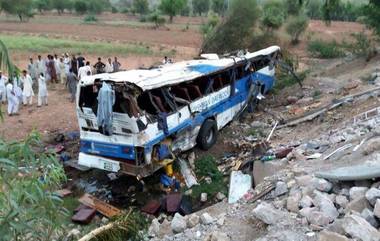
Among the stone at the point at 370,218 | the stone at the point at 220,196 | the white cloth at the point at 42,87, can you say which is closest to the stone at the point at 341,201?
the stone at the point at 370,218

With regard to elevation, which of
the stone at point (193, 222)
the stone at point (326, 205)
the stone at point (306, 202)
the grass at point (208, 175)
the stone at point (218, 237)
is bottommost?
the grass at point (208, 175)

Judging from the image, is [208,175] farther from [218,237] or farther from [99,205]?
[218,237]

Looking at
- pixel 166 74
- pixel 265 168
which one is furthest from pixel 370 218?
pixel 166 74

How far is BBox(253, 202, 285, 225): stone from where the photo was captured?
19.6 ft

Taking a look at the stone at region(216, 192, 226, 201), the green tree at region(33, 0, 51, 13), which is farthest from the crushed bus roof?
the green tree at region(33, 0, 51, 13)

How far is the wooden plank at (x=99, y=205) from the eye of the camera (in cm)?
891

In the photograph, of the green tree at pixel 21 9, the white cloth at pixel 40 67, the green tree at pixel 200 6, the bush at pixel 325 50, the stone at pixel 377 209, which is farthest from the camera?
the green tree at pixel 200 6

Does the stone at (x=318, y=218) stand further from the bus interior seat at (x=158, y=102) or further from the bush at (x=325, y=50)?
the bush at (x=325, y=50)

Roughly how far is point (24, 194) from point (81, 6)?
77.9 metres

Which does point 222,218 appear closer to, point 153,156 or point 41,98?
point 153,156

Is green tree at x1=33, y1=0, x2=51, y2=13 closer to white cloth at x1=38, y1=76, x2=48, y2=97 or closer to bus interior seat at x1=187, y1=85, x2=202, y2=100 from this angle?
white cloth at x1=38, y1=76, x2=48, y2=97

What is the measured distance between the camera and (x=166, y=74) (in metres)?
10.2

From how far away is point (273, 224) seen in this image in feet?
19.5

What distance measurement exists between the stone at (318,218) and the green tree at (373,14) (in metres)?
15.9
